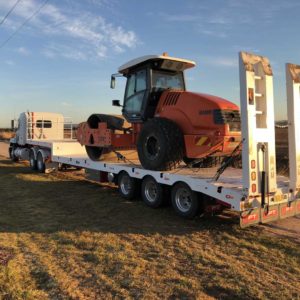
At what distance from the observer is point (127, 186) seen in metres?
9.31

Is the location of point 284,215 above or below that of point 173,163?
below

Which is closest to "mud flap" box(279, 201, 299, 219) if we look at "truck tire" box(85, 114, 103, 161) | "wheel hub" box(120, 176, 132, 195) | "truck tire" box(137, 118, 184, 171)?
"truck tire" box(137, 118, 184, 171)

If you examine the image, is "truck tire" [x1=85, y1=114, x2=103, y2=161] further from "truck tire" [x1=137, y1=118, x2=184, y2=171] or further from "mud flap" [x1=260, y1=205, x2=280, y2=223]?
"mud flap" [x1=260, y1=205, x2=280, y2=223]

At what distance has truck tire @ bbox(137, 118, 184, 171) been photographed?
26.2 ft

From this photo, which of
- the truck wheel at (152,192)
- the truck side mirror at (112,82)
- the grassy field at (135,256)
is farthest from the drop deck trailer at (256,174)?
the truck side mirror at (112,82)

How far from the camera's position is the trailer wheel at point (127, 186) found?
8992 millimetres

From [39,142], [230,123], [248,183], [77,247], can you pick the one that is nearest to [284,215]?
[248,183]

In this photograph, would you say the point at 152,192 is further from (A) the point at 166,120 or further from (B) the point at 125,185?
(A) the point at 166,120

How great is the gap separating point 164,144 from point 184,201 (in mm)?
1318

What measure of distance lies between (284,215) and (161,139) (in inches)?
116

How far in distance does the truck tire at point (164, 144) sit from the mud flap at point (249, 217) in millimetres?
2448

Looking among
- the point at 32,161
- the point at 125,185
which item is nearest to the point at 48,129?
the point at 32,161

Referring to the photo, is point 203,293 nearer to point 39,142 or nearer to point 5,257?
point 5,257

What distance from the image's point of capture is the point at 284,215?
6.59 meters
